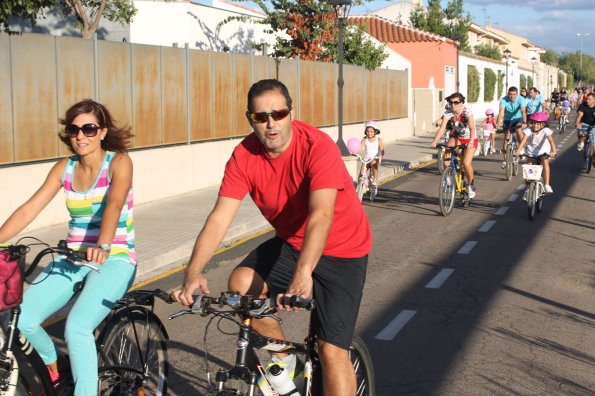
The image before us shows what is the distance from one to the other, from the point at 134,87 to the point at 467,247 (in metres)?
7.05

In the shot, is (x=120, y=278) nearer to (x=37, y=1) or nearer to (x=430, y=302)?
(x=430, y=302)

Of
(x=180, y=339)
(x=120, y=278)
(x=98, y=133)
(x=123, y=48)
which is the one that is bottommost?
(x=180, y=339)

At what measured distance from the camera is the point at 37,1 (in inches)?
453

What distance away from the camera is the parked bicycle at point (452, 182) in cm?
1472

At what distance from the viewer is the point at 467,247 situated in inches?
456

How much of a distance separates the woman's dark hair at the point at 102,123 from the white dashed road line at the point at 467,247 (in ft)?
22.4

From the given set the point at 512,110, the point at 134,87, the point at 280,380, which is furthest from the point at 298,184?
the point at 512,110

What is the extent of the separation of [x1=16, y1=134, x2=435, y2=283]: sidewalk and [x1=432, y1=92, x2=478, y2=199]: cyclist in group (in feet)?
11.6

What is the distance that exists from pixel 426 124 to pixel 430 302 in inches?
1317

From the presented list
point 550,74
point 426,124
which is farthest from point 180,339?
point 550,74

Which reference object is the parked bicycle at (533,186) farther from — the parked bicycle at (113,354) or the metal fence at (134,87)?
the parked bicycle at (113,354)

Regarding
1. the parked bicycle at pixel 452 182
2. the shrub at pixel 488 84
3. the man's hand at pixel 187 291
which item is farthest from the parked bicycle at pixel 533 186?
the shrub at pixel 488 84

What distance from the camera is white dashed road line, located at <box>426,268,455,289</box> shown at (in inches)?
361

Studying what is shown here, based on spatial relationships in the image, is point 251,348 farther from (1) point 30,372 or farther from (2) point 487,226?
(2) point 487,226
